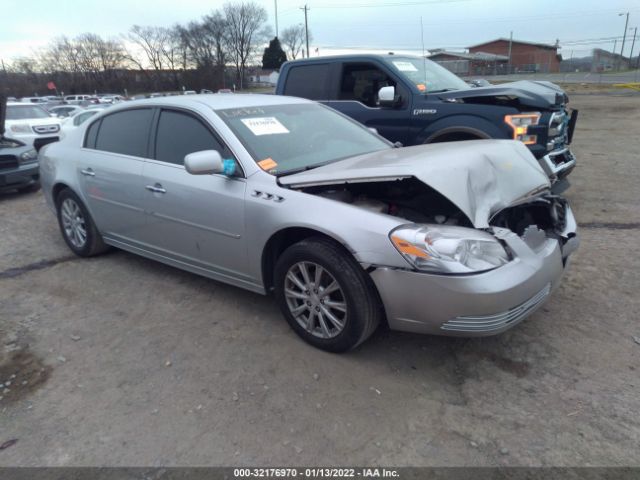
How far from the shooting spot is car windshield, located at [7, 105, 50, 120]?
42.1ft

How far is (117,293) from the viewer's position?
4.10 m

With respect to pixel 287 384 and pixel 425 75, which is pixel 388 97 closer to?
pixel 425 75

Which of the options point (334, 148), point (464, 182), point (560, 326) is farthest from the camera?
point (334, 148)

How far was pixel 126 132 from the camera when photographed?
4.28 meters

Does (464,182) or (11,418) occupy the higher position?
(464,182)

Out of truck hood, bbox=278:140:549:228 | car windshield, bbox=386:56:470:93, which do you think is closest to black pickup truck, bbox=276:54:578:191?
car windshield, bbox=386:56:470:93

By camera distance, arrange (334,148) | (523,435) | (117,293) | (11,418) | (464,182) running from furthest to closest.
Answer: (117,293)
(334,148)
(464,182)
(11,418)
(523,435)

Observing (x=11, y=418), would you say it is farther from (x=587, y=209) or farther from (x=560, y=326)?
(x=587, y=209)

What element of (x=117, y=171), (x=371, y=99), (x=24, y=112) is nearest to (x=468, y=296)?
(x=117, y=171)

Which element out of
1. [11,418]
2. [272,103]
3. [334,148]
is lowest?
[11,418]

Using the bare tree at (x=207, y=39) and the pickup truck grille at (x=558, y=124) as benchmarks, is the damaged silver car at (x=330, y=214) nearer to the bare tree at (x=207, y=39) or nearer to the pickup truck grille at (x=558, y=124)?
the pickup truck grille at (x=558, y=124)

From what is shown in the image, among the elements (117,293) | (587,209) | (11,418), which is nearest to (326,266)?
(11,418)

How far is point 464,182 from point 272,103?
75.5 inches

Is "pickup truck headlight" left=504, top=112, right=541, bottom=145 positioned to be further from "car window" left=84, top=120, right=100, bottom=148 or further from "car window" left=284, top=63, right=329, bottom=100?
"car window" left=84, top=120, right=100, bottom=148
